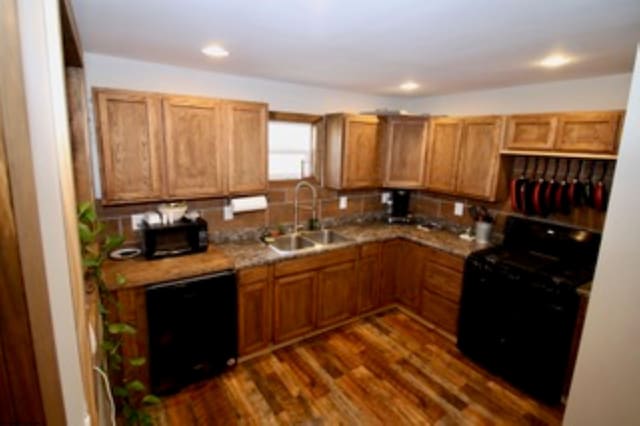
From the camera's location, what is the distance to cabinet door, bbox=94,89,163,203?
85.0 inches

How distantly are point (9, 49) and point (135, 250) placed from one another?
2.34m

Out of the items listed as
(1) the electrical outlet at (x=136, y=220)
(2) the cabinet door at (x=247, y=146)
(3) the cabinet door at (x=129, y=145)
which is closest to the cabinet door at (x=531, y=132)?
(2) the cabinet door at (x=247, y=146)

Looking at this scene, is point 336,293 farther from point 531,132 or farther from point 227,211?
point 531,132

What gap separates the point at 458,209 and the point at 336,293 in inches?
65.4

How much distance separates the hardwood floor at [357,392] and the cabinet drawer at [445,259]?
73 centimetres

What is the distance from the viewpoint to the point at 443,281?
311 cm

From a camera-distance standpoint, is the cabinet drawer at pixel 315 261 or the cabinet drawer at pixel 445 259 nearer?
the cabinet drawer at pixel 315 261

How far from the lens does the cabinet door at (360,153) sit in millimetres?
A: 3298

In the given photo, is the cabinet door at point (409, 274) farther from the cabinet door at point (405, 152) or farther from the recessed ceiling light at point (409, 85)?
the recessed ceiling light at point (409, 85)

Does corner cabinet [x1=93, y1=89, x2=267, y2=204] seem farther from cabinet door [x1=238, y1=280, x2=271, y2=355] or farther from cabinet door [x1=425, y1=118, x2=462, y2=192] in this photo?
cabinet door [x1=425, y1=118, x2=462, y2=192]

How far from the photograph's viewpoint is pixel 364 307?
134 inches

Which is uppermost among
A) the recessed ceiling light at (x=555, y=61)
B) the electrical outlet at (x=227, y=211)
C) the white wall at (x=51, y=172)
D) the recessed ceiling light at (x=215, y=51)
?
the recessed ceiling light at (x=555, y=61)

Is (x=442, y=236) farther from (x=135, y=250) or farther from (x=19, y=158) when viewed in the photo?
(x=19, y=158)

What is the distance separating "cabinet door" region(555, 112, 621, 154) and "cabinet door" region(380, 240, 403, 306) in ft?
5.50
